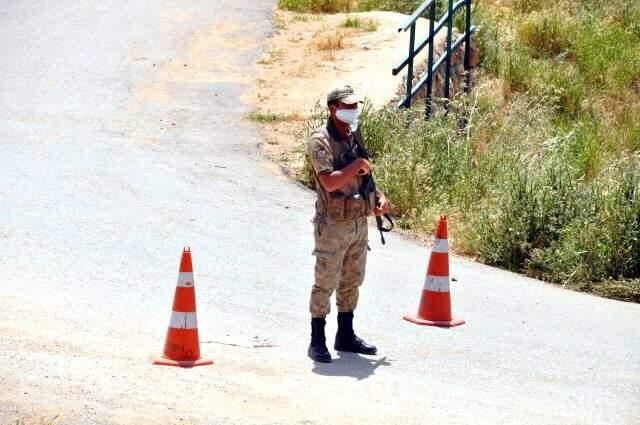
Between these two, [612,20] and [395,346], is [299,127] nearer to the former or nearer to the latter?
[395,346]

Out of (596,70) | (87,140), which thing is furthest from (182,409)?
(596,70)

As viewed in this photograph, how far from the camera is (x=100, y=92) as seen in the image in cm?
1412

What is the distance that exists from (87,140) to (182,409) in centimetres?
669

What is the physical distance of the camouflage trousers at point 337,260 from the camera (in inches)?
271

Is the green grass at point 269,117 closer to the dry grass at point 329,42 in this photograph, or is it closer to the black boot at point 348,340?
the dry grass at point 329,42

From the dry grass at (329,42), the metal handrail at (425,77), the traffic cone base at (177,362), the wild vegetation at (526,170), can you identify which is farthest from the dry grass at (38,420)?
the dry grass at (329,42)

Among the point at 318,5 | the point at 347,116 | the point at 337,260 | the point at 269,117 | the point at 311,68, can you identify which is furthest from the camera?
the point at 318,5

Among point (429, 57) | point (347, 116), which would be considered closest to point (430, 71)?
point (429, 57)

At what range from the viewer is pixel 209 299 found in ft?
27.0

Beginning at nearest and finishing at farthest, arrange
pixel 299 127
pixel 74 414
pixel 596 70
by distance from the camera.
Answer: pixel 74 414, pixel 299 127, pixel 596 70

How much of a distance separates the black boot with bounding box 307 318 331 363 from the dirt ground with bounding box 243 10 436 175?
203 inches

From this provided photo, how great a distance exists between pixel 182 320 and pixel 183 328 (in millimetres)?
43

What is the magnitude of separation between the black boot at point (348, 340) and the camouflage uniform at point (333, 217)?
21 cm

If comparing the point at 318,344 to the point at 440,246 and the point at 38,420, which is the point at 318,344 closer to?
the point at 440,246
